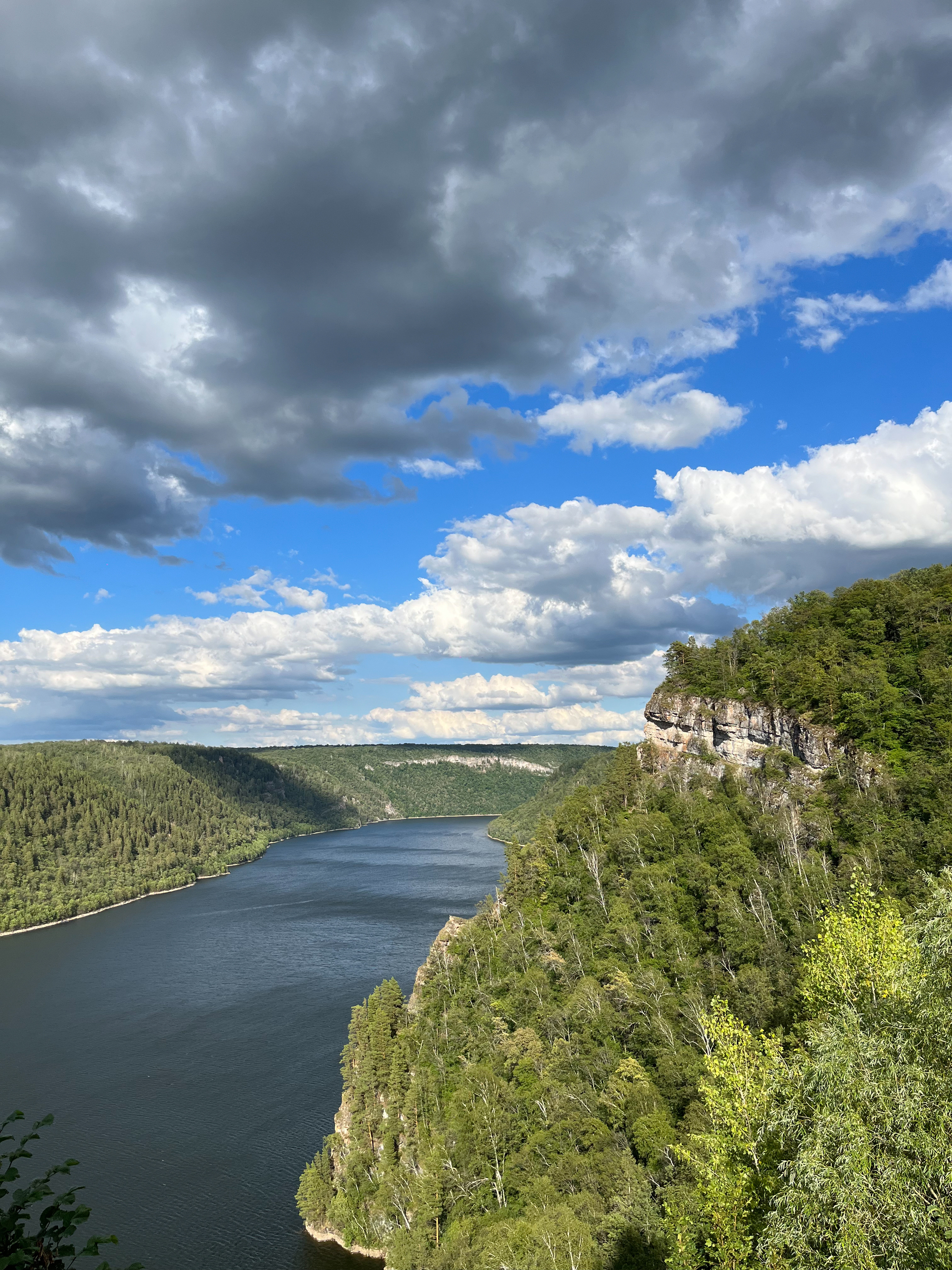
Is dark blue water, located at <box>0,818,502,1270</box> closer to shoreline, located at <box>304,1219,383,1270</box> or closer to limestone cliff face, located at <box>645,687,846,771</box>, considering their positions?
shoreline, located at <box>304,1219,383,1270</box>

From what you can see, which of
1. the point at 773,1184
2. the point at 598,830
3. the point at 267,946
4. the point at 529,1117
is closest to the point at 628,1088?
the point at 529,1117

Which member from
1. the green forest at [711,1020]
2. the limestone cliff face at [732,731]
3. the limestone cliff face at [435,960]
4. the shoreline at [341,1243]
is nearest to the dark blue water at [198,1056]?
the shoreline at [341,1243]

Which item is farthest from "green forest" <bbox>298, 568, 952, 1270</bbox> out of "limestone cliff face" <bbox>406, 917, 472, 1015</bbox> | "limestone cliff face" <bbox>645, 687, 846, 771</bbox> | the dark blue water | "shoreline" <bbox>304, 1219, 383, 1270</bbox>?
the dark blue water

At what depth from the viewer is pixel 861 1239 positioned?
55.9 feet

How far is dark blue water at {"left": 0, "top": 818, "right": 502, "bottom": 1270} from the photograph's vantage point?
57.2 metres

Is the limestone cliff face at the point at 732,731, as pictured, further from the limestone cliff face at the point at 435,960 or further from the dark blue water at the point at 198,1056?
the dark blue water at the point at 198,1056

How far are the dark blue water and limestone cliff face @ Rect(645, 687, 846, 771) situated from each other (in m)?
52.6

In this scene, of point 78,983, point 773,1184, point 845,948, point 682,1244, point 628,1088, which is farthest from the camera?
point 78,983

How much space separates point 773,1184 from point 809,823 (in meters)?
54.8

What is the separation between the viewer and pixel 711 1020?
33844 mm

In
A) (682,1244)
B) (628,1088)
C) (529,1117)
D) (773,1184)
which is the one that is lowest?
(529,1117)

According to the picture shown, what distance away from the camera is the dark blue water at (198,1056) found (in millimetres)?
57156

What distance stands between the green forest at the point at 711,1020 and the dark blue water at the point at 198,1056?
26.7ft

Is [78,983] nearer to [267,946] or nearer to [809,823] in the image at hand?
[267,946]
